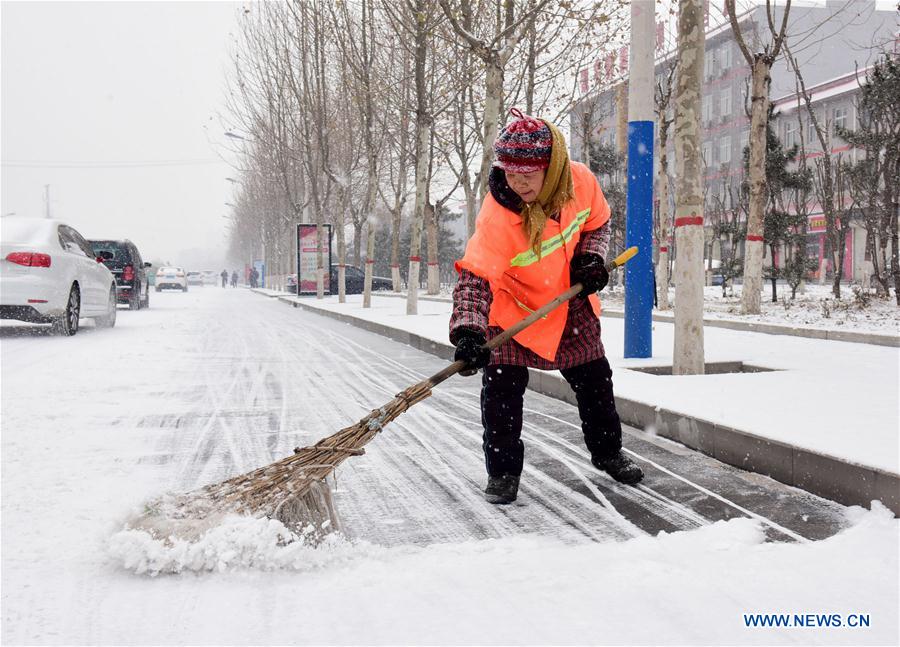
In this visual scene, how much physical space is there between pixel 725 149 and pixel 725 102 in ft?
8.86

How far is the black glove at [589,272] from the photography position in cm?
348

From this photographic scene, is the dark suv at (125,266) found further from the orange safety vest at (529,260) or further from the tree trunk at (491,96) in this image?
the orange safety vest at (529,260)

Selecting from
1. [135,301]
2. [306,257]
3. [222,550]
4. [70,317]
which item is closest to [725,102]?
[306,257]

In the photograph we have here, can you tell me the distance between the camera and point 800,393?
5148 mm

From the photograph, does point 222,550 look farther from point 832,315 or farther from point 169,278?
point 169,278

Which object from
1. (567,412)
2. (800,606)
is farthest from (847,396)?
(800,606)

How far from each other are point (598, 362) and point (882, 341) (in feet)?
19.8

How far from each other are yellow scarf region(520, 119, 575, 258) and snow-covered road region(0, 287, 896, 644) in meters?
1.09

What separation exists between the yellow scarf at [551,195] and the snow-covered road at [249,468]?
1090 millimetres

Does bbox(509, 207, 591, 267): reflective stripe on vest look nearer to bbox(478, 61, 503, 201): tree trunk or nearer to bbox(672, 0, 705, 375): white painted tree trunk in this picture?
bbox(672, 0, 705, 375): white painted tree trunk

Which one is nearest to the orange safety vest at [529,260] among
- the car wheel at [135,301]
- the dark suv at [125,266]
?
the dark suv at [125,266]

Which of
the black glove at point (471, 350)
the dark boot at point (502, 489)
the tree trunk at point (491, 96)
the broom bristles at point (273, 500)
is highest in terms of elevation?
the tree trunk at point (491, 96)

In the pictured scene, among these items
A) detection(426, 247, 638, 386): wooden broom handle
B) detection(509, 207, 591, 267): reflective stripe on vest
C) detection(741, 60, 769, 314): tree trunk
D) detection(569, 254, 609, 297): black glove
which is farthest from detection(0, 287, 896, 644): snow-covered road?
detection(741, 60, 769, 314): tree trunk

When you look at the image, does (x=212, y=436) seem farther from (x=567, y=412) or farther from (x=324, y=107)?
(x=324, y=107)
